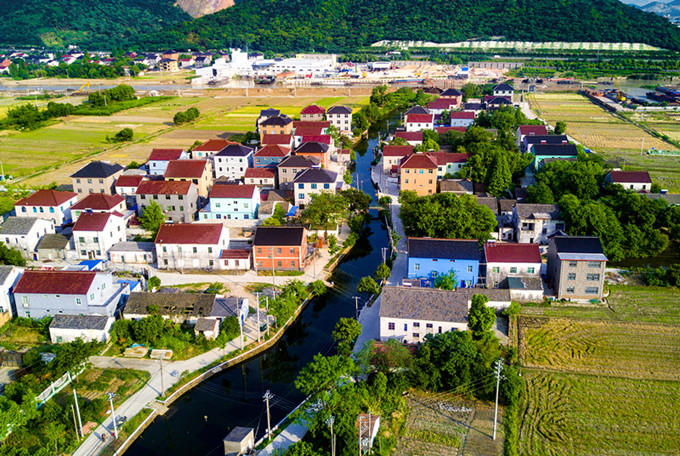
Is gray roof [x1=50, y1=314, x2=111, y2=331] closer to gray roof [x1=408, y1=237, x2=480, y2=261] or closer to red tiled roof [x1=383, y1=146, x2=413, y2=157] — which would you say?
gray roof [x1=408, y1=237, x2=480, y2=261]

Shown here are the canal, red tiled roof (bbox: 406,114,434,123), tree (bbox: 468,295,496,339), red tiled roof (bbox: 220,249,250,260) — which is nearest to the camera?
the canal

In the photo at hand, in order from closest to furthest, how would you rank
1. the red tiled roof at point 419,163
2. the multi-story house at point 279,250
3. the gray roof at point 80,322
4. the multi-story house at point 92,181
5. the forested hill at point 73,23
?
the gray roof at point 80,322
the multi-story house at point 279,250
the multi-story house at point 92,181
the red tiled roof at point 419,163
the forested hill at point 73,23

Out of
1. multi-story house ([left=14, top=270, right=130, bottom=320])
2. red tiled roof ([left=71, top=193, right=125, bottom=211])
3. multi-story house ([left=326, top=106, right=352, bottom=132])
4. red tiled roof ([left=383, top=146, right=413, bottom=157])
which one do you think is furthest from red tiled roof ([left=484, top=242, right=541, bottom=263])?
multi-story house ([left=326, top=106, right=352, bottom=132])

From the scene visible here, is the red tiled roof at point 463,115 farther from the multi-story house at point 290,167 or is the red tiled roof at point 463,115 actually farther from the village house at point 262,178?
the village house at point 262,178

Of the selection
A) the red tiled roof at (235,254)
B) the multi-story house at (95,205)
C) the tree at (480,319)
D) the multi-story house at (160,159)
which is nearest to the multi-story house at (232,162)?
the multi-story house at (160,159)

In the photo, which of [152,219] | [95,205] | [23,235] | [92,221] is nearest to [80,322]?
[92,221]
